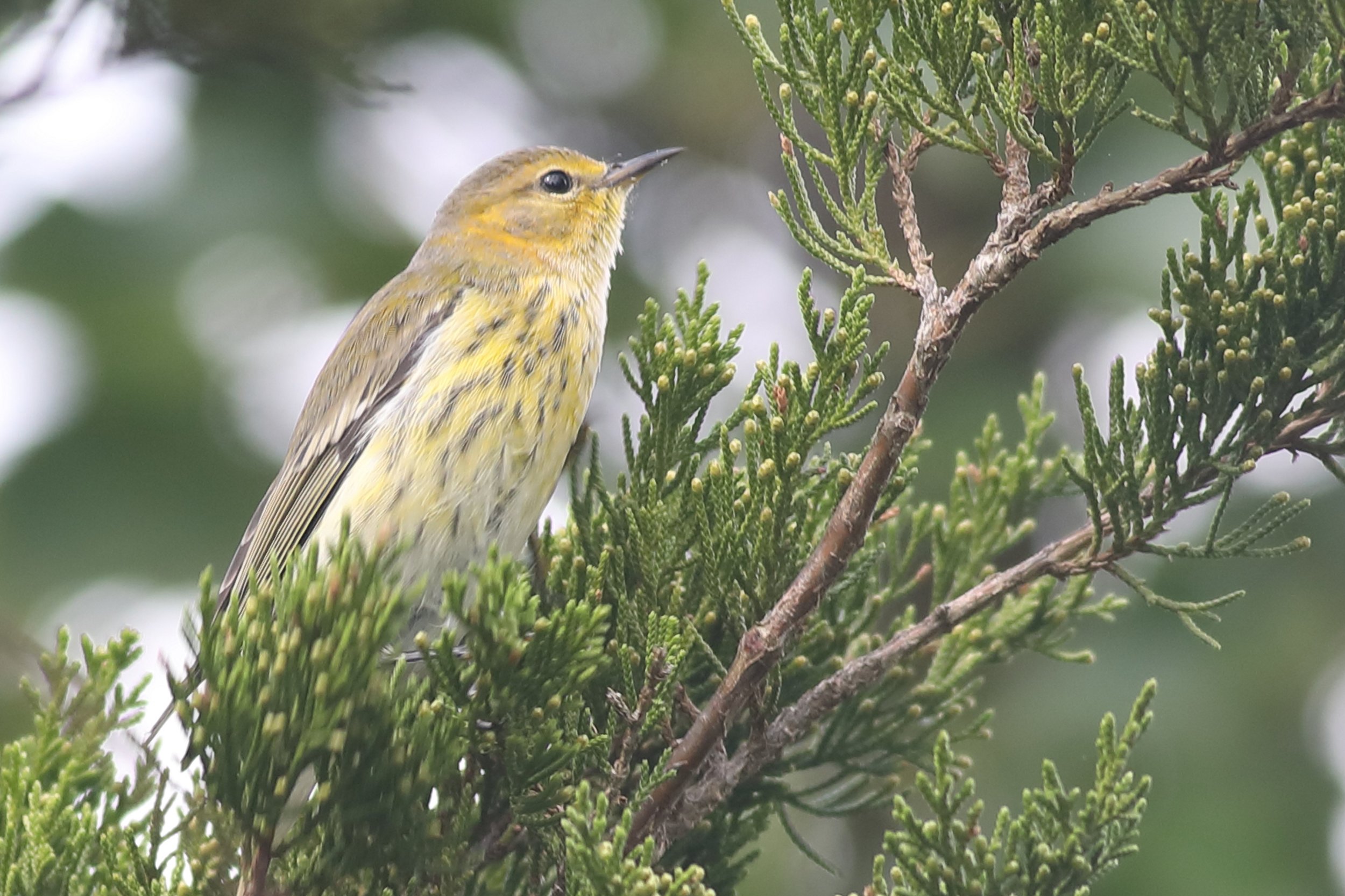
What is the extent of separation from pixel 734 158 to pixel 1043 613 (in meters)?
4.21

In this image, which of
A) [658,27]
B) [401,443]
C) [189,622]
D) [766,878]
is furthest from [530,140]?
[189,622]

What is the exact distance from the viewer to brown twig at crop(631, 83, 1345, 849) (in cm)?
259

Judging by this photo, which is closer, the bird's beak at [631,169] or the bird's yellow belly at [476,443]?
the bird's yellow belly at [476,443]

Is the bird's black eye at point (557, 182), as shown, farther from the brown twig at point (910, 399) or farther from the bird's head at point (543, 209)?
the brown twig at point (910, 399)

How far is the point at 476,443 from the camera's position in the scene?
401cm

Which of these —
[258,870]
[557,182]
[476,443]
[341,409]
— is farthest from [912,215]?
[557,182]

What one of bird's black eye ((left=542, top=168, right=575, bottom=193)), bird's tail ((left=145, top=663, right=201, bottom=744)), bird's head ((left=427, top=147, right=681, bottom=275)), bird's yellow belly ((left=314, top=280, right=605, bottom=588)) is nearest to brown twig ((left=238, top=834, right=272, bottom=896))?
bird's tail ((left=145, top=663, right=201, bottom=744))

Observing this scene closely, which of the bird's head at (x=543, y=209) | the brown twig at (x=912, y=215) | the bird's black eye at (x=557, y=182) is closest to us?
the brown twig at (x=912, y=215)

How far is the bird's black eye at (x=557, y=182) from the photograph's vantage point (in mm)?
5293

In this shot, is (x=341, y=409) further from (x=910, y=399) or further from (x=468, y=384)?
(x=910, y=399)

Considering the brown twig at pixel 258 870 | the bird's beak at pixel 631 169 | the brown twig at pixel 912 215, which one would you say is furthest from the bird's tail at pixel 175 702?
the bird's beak at pixel 631 169

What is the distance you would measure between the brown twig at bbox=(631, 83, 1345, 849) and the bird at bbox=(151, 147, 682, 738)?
1076 millimetres

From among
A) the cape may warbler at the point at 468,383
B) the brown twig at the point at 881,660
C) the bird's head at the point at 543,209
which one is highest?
the bird's head at the point at 543,209

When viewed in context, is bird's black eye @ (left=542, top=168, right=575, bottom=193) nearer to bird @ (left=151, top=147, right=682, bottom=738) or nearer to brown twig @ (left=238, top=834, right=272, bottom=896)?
bird @ (left=151, top=147, right=682, bottom=738)
